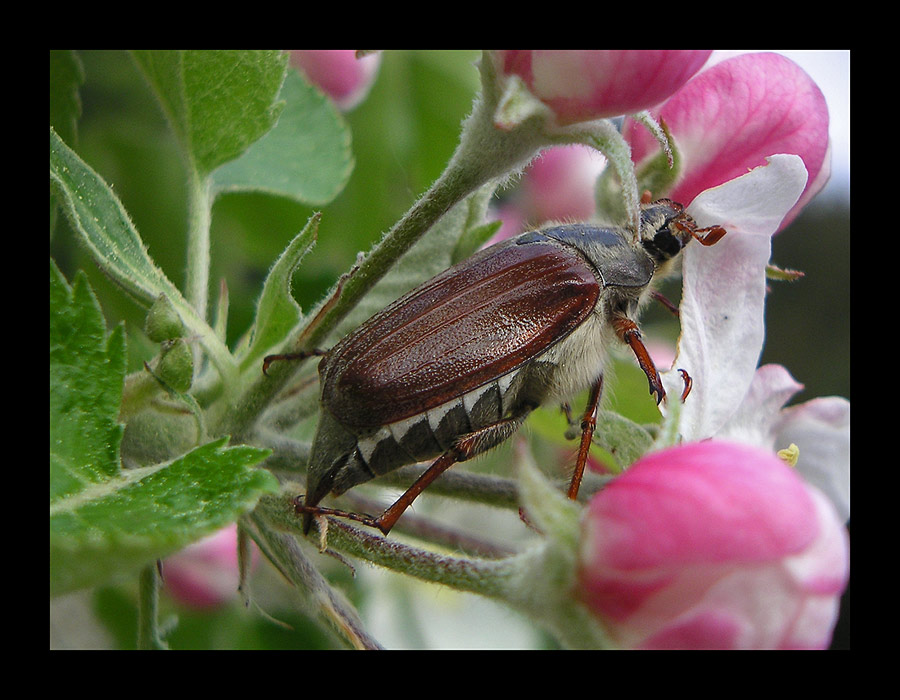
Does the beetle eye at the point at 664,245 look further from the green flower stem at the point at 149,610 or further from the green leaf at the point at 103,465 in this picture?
the green flower stem at the point at 149,610

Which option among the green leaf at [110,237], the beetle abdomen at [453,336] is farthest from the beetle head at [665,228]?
the green leaf at [110,237]

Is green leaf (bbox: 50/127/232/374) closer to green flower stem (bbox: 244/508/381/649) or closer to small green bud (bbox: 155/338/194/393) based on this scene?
small green bud (bbox: 155/338/194/393)

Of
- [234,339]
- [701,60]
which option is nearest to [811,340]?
[234,339]

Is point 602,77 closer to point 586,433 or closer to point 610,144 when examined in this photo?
point 610,144

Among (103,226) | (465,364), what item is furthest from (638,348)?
(103,226)

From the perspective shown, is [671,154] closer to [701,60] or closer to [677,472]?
[701,60]
